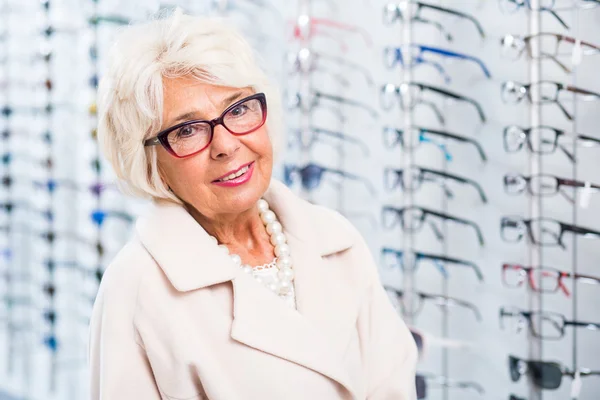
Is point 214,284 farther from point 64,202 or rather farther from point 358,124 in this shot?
point 64,202

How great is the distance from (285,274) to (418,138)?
5.81 ft

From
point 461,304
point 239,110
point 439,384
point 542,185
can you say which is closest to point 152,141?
point 239,110

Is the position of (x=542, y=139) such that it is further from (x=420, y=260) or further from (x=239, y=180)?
(x=239, y=180)

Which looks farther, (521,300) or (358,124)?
(358,124)

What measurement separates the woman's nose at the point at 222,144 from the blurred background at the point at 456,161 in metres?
0.67

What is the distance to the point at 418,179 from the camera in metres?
3.37

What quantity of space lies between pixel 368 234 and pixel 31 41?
3.03 metres

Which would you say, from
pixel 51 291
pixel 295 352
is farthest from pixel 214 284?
pixel 51 291

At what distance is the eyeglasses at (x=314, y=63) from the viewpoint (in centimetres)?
352

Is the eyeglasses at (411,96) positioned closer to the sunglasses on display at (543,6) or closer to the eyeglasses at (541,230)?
the sunglasses on display at (543,6)

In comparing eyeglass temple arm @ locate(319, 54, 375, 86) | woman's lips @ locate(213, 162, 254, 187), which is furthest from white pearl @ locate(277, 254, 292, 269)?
eyeglass temple arm @ locate(319, 54, 375, 86)

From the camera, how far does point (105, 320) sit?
1550 millimetres

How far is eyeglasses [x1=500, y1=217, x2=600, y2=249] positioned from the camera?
2812mm

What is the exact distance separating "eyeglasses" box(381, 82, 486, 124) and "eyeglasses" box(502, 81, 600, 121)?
0.34 metres
